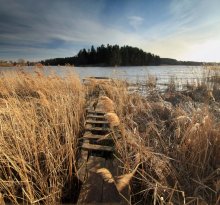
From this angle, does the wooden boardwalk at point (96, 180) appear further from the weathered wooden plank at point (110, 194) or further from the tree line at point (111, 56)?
the tree line at point (111, 56)

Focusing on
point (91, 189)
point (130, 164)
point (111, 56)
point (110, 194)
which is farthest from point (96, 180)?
point (111, 56)

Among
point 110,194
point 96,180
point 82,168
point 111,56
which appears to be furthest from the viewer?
point 111,56

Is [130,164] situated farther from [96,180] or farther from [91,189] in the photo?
[91,189]

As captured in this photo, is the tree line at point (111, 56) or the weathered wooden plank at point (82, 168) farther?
the tree line at point (111, 56)

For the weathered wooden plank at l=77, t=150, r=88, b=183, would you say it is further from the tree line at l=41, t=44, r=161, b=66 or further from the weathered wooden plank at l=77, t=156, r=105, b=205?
the tree line at l=41, t=44, r=161, b=66

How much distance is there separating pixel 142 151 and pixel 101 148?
988mm

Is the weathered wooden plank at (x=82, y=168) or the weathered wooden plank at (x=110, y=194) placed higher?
the weathered wooden plank at (x=82, y=168)

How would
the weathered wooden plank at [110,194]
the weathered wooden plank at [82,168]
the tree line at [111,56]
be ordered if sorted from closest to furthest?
the weathered wooden plank at [110,194] → the weathered wooden plank at [82,168] → the tree line at [111,56]

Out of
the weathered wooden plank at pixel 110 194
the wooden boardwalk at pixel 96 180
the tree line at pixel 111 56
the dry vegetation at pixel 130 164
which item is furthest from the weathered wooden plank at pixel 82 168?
the tree line at pixel 111 56

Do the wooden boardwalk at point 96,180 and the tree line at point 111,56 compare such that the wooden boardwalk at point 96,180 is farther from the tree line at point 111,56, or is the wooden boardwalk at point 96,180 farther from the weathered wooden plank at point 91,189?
the tree line at point 111,56

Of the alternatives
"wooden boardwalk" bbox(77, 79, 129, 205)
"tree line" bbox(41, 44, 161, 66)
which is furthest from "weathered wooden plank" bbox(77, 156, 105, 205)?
"tree line" bbox(41, 44, 161, 66)

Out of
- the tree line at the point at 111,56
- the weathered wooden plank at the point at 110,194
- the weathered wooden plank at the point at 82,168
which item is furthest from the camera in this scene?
the tree line at the point at 111,56

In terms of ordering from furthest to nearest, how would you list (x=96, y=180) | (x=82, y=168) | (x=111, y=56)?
(x=111, y=56) → (x=82, y=168) → (x=96, y=180)

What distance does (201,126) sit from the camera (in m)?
3.22
